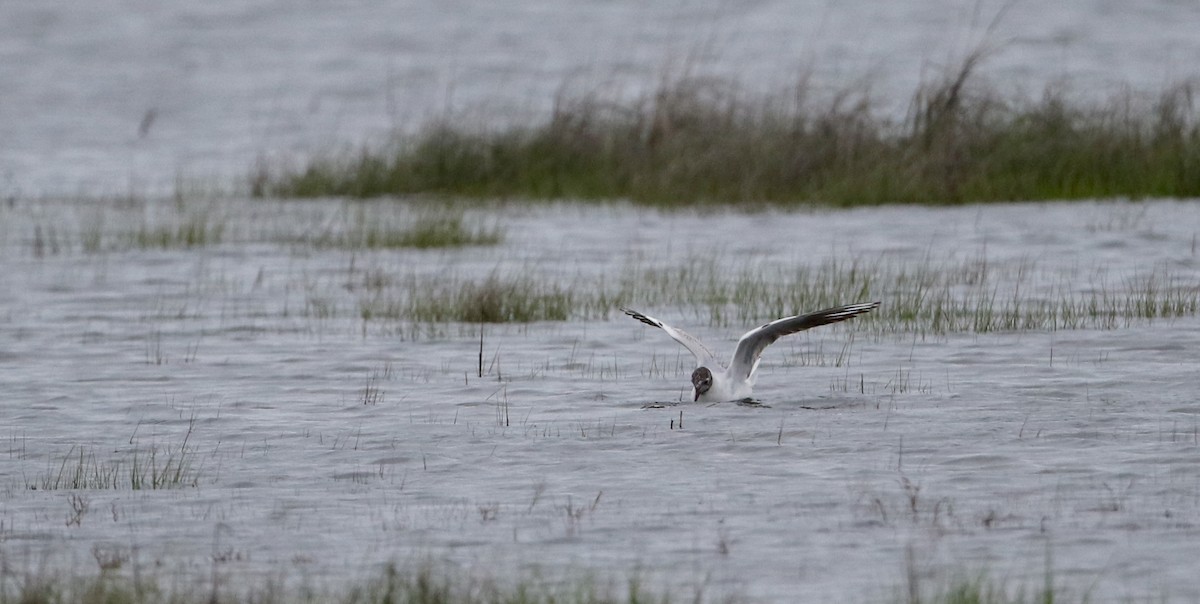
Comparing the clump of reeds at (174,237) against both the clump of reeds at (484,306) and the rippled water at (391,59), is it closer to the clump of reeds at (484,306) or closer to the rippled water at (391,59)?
the clump of reeds at (484,306)

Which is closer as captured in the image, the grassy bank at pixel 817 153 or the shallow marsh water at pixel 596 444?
the shallow marsh water at pixel 596 444

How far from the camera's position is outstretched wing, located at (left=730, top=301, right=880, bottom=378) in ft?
28.1

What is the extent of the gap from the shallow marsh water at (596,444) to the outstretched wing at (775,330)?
24 cm

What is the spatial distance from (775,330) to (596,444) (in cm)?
106

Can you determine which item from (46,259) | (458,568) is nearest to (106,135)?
(46,259)

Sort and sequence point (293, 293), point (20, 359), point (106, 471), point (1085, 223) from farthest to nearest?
point (1085, 223) → point (293, 293) → point (20, 359) → point (106, 471)

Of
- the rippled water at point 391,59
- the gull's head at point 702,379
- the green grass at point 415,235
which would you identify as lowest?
the rippled water at point 391,59

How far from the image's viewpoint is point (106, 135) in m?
35.2

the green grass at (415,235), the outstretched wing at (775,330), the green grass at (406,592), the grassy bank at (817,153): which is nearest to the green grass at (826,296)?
the green grass at (415,235)

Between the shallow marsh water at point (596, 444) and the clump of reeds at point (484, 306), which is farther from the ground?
the shallow marsh water at point (596, 444)

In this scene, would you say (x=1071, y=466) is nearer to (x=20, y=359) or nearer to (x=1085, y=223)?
(x=20, y=359)

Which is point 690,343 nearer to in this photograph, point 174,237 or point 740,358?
point 740,358

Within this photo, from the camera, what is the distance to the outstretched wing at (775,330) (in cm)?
855

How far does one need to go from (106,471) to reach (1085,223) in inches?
448
